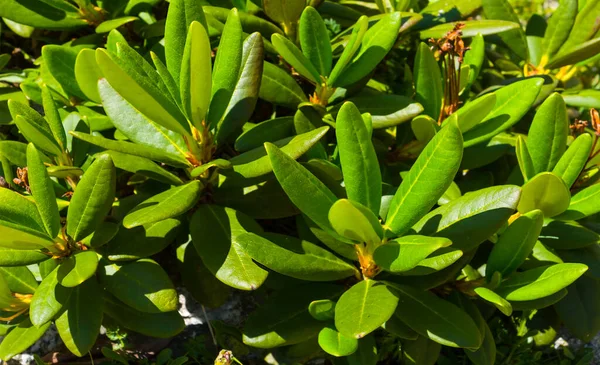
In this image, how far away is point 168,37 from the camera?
1715 millimetres

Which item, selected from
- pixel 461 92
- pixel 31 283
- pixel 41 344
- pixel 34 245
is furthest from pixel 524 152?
pixel 41 344

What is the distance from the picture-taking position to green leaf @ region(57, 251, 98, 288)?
1.53 metres

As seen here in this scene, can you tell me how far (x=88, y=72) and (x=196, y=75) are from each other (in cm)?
43

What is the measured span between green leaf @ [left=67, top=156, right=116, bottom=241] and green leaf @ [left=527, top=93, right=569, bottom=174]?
1219 millimetres

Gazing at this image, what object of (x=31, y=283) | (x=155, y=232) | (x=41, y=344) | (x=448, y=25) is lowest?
(x=41, y=344)

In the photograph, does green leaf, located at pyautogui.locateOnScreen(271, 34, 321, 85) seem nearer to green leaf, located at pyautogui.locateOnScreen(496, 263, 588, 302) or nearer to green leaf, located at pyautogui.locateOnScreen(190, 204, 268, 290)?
green leaf, located at pyautogui.locateOnScreen(190, 204, 268, 290)

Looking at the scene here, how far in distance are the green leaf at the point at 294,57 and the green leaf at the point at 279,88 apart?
0.10m

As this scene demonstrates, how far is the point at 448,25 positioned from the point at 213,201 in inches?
44.2

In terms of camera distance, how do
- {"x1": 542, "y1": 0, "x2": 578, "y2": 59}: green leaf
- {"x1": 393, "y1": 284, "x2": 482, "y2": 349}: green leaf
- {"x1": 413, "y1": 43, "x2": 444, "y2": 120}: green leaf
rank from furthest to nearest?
{"x1": 542, "y1": 0, "x2": 578, "y2": 59}: green leaf < {"x1": 413, "y1": 43, "x2": 444, "y2": 120}: green leaf < {"x1": 393, "y1": 284, "x2": 482, "y2": 349}: green leaf

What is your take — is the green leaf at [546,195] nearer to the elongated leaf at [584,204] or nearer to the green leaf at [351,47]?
the elongated leaf at [584,204]

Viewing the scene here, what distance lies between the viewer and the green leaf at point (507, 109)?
1.88 meters

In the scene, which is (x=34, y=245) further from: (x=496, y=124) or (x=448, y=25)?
(x=448, y=25)

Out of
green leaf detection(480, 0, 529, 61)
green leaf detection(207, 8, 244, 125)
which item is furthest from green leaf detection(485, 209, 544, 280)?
green leaf detection(480, 0, 529, 61)

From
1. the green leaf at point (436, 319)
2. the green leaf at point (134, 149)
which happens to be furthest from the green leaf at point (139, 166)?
the green leaf at point (436, 319)
